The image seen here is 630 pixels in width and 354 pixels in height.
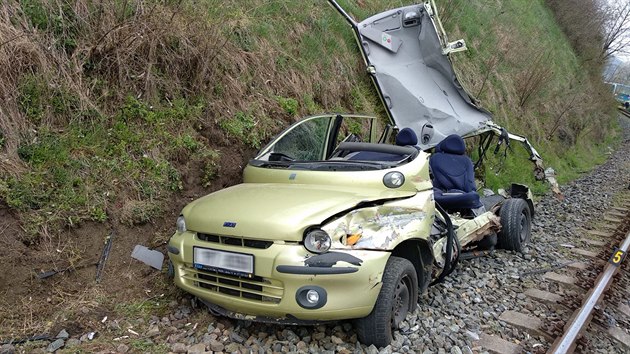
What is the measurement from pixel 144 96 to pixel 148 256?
1962mm

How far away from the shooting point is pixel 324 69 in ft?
27.1

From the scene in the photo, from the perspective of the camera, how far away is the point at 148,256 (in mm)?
4402

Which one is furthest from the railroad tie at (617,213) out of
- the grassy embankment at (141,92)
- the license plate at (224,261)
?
the license plate at (224,261)

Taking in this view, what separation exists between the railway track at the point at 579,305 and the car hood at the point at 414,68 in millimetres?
3194

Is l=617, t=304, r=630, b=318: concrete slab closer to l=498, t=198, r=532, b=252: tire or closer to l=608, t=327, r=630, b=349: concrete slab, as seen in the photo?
l=608, t=327, r=630, b=349: concrete slab

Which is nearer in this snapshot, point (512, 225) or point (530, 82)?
point (512, 225)

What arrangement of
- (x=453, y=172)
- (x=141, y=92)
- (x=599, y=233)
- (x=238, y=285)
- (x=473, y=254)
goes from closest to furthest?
(x=238, y=285) < (x=141, y=92) < (x=473, y=254) < (x=453, y=172) < (x=599, y=233)

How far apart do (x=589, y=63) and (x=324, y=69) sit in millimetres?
23649

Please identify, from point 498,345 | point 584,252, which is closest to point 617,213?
point 584,252

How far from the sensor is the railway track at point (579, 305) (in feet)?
12.7

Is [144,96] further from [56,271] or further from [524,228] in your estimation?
[524,228]

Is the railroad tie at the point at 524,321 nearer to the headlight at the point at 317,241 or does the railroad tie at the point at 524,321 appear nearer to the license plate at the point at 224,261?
the headlight at the point at 317,241

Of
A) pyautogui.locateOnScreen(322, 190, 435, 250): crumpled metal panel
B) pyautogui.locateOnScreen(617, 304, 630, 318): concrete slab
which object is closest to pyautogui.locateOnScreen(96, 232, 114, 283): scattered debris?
pyautogui.locateOnScreen(322, 190, 435, 250): crumpled metal panel

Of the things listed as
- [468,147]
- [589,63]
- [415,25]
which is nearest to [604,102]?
[589,63]
